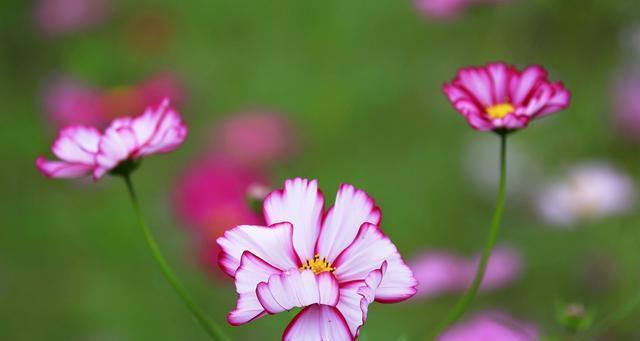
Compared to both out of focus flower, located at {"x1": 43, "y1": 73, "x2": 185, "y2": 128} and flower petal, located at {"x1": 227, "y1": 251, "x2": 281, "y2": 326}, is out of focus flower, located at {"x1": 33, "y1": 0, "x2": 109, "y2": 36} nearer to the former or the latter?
out of focus flower, located at {"x1": 43, "y1": 73, "x2": 185, "y2": 128}

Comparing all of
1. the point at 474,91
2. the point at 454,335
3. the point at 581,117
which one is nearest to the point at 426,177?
the point at 581,117

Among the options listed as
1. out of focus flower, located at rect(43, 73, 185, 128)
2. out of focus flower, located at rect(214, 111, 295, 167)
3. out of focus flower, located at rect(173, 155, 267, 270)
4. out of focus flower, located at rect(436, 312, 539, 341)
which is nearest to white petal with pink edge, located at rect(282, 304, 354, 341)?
out of focus flower, located at rect(436, 312, 539, 341)

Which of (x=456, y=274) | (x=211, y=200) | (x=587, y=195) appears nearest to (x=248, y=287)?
(x=456, y=274)

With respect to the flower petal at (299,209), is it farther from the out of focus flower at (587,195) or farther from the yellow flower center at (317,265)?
the out of focus flower at (587,195)

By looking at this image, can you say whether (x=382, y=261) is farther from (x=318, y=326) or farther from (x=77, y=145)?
(x=77, y=145)

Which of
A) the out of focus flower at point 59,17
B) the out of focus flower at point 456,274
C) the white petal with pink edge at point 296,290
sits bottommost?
the white petal with pink edge at point 296,290

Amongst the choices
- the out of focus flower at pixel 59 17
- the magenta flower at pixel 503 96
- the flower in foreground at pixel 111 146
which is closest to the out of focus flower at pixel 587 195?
the magenta flower at pixel 503 96

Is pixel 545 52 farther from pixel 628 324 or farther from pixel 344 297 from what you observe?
pixel 344 297
